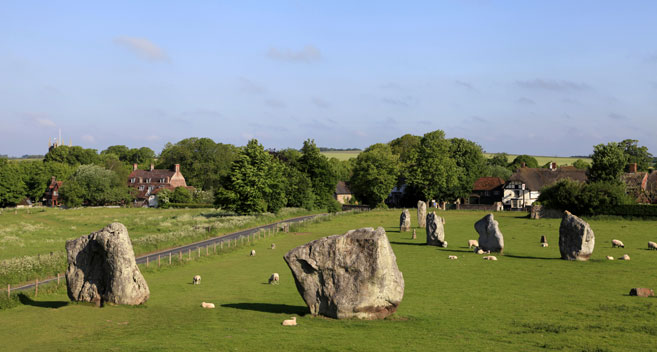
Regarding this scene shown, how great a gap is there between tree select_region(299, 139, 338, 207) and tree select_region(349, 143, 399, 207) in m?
7.53

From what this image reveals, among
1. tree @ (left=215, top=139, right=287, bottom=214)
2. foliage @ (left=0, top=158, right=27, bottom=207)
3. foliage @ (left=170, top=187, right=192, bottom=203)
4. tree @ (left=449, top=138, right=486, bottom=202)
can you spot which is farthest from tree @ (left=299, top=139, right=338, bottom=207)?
foliage @ (left=0, top=158, right=27, bottom=207)

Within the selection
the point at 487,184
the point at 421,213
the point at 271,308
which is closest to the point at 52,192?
the point at 487,184

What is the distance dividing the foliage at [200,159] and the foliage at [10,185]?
1822 inches

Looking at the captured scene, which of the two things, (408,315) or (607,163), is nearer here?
(408,315)

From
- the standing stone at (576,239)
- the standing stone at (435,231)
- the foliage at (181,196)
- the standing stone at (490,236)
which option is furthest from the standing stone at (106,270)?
the foliage at (181,196)

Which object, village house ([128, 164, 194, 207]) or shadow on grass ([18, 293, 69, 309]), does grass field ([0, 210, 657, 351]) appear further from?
village house ([128, 164, 194, 207])

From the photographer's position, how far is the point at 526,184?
13262 cm

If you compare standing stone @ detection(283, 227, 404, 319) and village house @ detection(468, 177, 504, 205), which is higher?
village house @ detection(468, 177, 504, 205)

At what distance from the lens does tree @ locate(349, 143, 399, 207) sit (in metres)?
122

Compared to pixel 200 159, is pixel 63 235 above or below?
below

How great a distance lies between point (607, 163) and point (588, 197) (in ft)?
72.5

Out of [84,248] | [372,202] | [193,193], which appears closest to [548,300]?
[84,248]

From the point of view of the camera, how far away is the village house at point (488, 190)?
139250 mm

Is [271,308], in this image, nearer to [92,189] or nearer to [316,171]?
[316,171]
